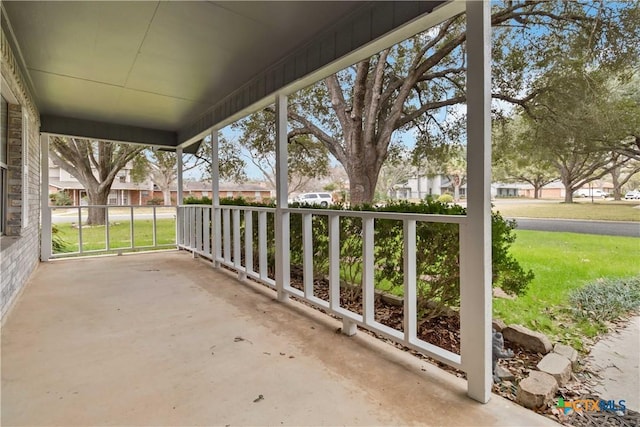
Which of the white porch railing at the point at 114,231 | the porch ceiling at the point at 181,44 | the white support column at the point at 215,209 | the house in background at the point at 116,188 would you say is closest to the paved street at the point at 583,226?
the porch ceiling at the point at 181,44

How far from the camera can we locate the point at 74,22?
2584mm

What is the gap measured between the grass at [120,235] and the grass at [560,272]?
6779 millimetres

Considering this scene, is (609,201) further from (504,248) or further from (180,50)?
(180,50)

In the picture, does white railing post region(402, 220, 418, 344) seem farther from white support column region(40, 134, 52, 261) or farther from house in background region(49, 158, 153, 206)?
house in background region(49, 158, 153, 206)

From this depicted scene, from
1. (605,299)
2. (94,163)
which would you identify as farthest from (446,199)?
(94,163)

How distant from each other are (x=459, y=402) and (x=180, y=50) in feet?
11.4

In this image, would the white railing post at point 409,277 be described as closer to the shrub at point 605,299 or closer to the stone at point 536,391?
the stone at point 536,391

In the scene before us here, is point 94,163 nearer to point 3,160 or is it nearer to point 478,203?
point 3,160

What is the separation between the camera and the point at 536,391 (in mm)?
1683

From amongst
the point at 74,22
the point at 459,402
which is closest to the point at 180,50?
the point at 74,22

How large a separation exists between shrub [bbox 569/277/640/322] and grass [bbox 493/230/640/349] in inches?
1.4

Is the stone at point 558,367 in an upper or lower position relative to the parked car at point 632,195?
lower

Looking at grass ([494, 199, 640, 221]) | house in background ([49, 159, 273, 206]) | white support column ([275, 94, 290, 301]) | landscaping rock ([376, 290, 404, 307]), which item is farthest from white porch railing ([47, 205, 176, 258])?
grass ([494, 199, 640, 221])

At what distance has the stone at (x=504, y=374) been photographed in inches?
81.8
